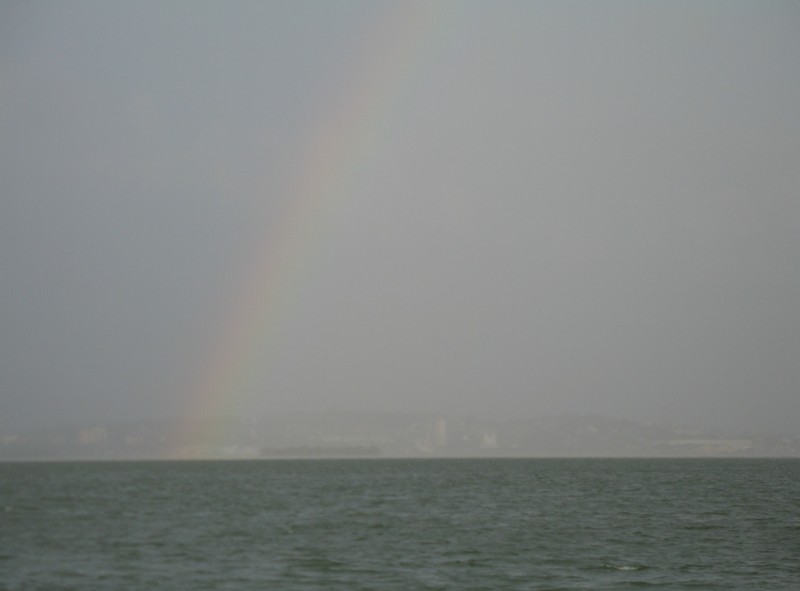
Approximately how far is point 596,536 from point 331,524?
16.7m

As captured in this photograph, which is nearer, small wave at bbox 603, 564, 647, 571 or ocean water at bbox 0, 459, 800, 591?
ocean water at bbox 0, 459, 800, 591

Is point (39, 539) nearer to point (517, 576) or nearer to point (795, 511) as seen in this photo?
point (517, 576)

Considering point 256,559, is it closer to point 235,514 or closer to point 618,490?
point 235,514

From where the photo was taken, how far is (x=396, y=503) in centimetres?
8350

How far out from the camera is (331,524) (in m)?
60.8

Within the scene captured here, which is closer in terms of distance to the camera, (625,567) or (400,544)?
(625,567)

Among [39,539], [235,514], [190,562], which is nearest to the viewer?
[190,562]

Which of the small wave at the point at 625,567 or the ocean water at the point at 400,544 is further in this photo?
the small wave at the point at 625,567

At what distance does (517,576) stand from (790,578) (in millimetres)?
10028

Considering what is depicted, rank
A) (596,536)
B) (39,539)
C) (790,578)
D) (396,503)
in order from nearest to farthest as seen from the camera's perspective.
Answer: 1. (790,578)
2. (39,539)
3. (596,536)
4. (396,503)

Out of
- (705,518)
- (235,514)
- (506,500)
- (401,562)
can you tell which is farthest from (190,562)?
(506,500)

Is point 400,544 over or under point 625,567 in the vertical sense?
over

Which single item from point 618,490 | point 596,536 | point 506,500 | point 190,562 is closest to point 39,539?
point 190,562

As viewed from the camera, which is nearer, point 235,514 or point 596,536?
point 596,536
